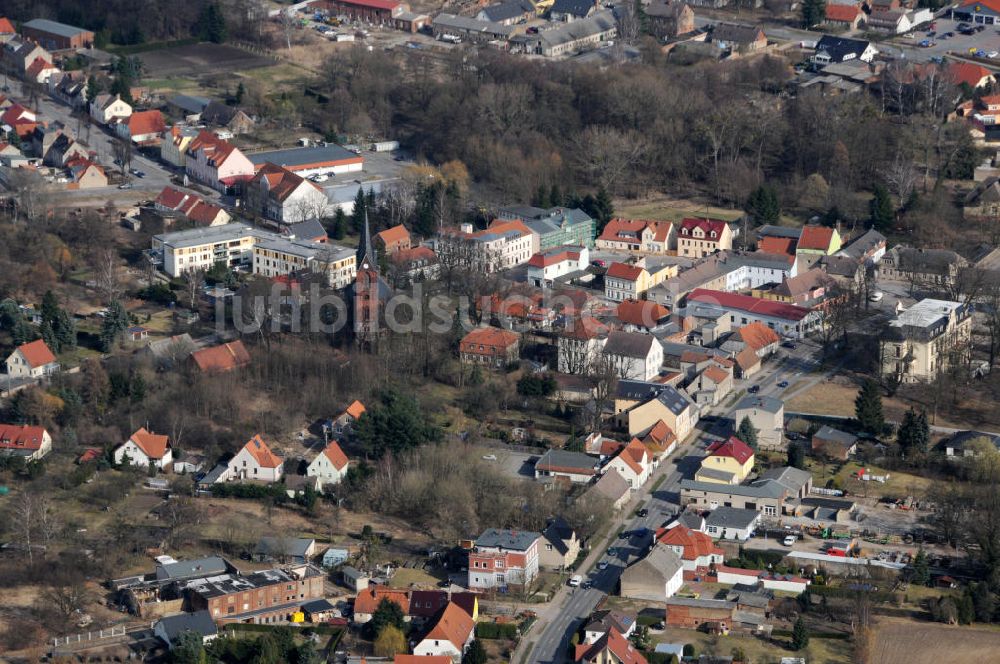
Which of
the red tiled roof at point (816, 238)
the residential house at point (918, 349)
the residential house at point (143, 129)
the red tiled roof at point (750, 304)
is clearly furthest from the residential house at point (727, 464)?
the residential house at point (143, 129)

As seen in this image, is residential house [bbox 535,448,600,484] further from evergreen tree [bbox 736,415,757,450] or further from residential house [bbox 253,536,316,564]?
residential house [bbox 253,536,316,564]

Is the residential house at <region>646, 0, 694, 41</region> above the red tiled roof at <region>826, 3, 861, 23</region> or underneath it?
underneath

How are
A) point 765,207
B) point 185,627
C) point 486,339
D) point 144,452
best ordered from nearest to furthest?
point 185,627 < point 144,452 < point 486,339 < point 765,207

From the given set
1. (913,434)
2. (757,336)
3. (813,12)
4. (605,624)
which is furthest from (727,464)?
(813,12)

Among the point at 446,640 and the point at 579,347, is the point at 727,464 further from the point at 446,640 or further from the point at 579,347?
the point at 446,640

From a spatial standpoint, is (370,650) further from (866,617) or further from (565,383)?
(565,383)

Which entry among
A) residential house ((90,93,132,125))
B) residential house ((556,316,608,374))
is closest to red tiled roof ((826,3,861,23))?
residential house ((90,93,132,125))

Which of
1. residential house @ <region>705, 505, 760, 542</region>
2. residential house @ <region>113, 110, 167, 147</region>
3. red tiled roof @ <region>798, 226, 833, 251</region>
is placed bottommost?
residential house @ <region>113, 110, 167, 147</region>

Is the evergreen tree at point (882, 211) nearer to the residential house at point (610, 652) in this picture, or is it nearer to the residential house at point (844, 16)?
the residential house at point (844, 16)
